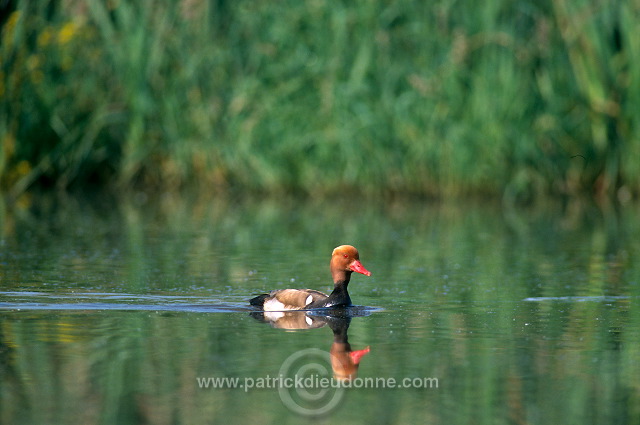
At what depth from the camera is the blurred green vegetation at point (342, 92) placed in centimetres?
1645

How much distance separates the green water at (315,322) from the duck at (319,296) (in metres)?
0.16

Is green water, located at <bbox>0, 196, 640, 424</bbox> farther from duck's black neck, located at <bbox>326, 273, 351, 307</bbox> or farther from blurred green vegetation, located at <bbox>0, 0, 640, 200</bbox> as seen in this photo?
blurred green vegetation, located at <bbox>0, 0, 640, 200</bbox>

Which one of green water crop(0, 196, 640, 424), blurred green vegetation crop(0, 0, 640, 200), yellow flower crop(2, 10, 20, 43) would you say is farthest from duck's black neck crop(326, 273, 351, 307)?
yellow flower crop(2, 10, 20, 43)

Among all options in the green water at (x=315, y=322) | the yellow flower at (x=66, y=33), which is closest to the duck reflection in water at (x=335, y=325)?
the green water at (x=315, y=322)

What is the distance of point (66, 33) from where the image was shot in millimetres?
17141

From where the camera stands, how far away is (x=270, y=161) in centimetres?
1717

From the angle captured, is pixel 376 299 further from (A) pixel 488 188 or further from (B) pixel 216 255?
(A) pixel 488 188

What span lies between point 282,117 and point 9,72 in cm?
365

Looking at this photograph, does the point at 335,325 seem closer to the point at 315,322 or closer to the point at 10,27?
the point at 315,322

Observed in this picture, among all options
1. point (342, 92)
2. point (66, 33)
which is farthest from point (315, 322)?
point (66, 33)

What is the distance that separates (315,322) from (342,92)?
8720 millimetres

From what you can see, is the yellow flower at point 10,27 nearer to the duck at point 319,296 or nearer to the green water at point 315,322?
the green water at point 315,322

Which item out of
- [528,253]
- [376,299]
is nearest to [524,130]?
[528,253]

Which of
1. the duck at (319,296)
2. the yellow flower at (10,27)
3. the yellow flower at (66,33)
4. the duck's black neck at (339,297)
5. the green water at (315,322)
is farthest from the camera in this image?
the yellow flower at (66,33)
